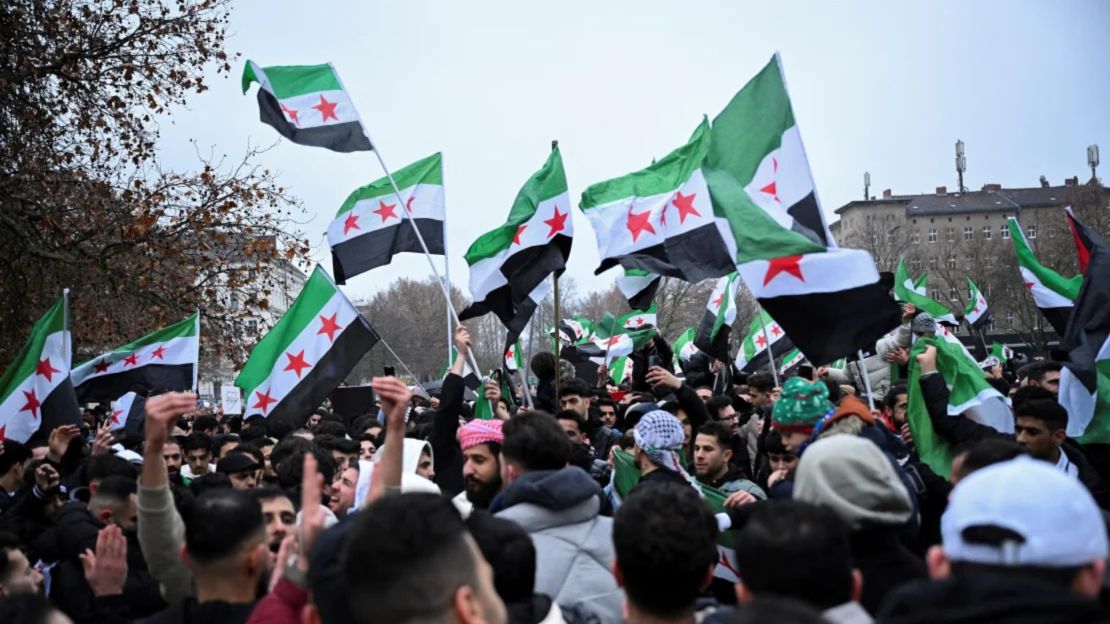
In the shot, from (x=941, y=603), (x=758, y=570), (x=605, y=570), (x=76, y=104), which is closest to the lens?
(x=941, y=603)

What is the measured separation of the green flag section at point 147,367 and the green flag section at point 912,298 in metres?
7.76

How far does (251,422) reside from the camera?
9.73 meters

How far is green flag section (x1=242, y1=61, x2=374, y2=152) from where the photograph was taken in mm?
9945

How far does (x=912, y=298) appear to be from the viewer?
1190 centimetres

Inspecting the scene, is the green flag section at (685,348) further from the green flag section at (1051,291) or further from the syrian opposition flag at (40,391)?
the syrian opposition flag at (40,391)

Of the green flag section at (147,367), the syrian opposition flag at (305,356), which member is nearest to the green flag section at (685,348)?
the green flag section at (147,367)

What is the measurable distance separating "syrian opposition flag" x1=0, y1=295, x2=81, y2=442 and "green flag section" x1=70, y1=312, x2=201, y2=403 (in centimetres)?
172

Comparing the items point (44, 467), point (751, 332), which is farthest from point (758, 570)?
point (751, 332)

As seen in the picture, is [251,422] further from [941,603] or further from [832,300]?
[941,603]

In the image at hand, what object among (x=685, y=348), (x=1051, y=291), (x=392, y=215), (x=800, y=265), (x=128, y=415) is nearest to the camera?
(x=800, y=265)

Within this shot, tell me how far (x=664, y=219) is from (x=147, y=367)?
5.56 metres

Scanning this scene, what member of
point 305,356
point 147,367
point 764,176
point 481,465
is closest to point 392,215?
point 305,356

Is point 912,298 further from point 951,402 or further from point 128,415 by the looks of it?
point 128,415

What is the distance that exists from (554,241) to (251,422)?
138 inches
